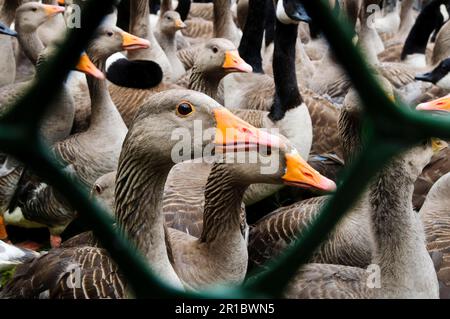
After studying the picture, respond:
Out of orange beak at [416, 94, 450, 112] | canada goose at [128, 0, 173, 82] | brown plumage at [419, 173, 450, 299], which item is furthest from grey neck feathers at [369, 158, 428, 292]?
canada goose at [128, 0, 173, 82]

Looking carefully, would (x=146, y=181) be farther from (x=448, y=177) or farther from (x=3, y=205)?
(x=3, y=205)

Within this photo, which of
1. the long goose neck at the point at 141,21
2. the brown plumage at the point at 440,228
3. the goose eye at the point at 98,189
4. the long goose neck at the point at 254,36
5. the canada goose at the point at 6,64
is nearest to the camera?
the brown plumage at the point at 440,228

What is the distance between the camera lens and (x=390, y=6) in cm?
970

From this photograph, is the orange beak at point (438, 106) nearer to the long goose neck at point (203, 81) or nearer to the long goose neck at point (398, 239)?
the long goose neck at point (398, 239)

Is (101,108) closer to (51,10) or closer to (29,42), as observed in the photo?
(29,42)

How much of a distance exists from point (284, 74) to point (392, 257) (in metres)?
2.45

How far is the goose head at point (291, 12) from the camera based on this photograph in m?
4.95

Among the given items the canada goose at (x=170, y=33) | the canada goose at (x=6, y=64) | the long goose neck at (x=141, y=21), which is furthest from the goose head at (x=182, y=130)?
the canada goose at (x=170, y=33)

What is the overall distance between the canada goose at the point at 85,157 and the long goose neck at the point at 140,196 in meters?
1.64

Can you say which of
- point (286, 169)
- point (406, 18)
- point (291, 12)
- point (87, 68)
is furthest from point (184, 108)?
point (406, 18)

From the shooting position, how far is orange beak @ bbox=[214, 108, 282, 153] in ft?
8.07

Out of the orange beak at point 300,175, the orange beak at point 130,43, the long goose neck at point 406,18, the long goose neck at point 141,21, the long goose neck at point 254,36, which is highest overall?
the orange beak at point 300,175

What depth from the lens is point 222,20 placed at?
7.34 metres
